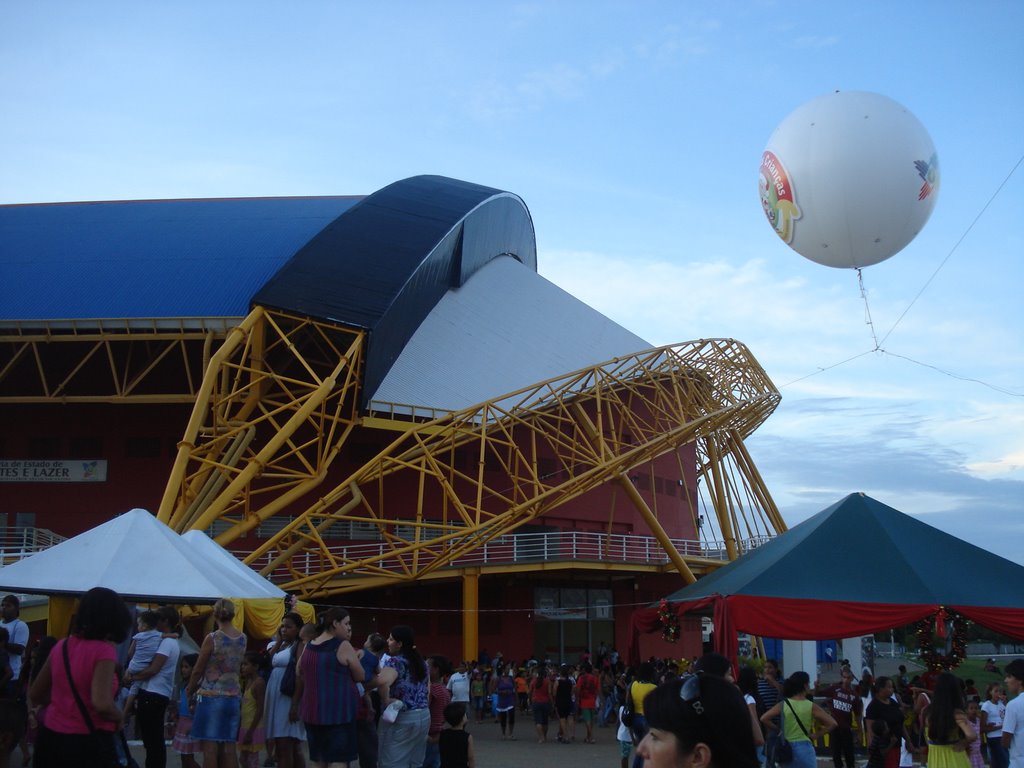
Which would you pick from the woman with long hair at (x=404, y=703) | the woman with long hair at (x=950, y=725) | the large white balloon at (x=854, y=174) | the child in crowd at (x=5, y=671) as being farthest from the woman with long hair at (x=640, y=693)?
the large white balloon at (x=854, y=174)

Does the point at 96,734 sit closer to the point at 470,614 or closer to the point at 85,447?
the point at 470,614

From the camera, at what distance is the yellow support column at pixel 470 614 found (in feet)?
108

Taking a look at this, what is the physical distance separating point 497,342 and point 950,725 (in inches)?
1232

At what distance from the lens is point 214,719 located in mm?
9664

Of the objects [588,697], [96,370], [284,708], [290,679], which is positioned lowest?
[588,697]

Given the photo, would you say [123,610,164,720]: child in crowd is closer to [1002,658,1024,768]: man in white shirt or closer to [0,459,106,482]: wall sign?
[1002,658,1024,768]: man in white shirt

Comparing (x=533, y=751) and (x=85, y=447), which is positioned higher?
(x=85, y=447)

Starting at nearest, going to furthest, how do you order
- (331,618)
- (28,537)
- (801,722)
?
(331,618) → (801,722) → (28,537)

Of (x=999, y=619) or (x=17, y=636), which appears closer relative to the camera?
(x=17, y=636)

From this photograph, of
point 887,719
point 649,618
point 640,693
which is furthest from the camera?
point 649,618

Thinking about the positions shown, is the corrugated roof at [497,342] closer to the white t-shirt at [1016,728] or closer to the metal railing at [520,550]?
the metal railing at [520,550]

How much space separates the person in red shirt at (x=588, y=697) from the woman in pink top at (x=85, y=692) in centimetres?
1875

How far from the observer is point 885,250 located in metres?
16.9

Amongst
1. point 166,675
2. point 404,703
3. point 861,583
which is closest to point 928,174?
point 861,583
